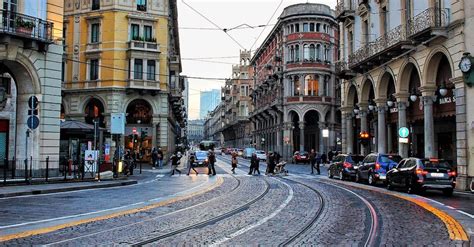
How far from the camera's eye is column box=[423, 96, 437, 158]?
86.2 feet

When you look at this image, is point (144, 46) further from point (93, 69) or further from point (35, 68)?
point (35, 68)

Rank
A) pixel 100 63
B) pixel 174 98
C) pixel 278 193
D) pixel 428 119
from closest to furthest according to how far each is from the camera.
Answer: pixel 278 193, pixel 428 119, pixel 100 63, pixel 174 98

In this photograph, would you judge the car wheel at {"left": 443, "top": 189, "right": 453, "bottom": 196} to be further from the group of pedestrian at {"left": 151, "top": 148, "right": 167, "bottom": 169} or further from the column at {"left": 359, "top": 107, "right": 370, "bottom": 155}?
the group of pedestrian at {"left": 151, "top": 148, "right": 167, "bottom": 169}

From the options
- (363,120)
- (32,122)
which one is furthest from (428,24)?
(32,122)

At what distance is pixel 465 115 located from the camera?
74.4 ft

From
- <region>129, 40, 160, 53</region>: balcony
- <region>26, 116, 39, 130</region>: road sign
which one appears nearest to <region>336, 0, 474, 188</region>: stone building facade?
<region>129, 40, 160, 53</region>: balcony

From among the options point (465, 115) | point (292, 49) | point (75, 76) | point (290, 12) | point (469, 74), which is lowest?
point (465, 115)

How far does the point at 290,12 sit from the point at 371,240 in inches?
2337

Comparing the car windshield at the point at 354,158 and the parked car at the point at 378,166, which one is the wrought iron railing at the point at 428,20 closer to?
the parked car at the point at 378,166

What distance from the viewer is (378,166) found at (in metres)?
25.2

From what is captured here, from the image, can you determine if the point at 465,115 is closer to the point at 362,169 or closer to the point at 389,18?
the point at 362,169

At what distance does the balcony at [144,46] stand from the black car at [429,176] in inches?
1267

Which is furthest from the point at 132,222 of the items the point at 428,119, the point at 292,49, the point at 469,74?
the point at 292,49

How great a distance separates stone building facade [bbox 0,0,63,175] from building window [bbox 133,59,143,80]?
21.1m
